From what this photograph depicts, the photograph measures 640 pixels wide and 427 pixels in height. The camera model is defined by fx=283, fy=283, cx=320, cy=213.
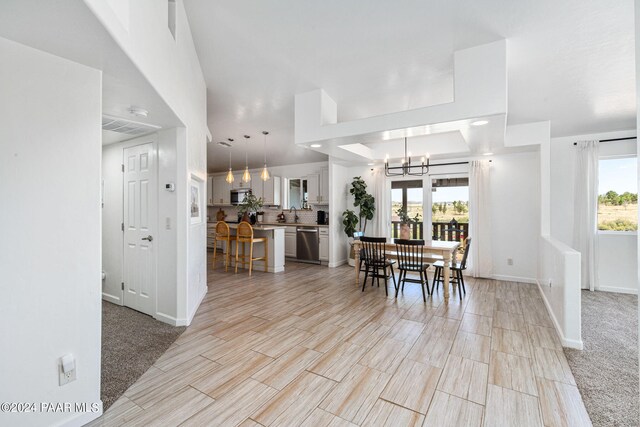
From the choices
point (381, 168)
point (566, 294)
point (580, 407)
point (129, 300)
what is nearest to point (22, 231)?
point (129, 300)

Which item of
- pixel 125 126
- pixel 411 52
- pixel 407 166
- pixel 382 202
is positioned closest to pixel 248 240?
pixel 382 202

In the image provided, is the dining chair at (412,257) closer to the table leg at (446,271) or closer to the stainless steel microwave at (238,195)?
the table leg at (446,271)

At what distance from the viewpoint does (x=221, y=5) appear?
232cm

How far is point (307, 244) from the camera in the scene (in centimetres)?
702

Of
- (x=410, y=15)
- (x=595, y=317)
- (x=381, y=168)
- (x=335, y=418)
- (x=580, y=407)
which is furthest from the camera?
(x=381, y=168)

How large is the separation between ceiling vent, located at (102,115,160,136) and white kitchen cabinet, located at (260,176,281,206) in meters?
4.95

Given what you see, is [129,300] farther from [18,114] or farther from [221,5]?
[221,5]

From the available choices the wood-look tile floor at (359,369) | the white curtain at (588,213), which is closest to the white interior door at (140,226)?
the wood-look tile floor at (359,369)

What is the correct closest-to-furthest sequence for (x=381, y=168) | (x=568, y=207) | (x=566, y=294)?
1. (x=566, y=294)
2. (x=568, y=207)
3. (x=381, y=168)

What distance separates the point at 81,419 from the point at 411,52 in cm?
376

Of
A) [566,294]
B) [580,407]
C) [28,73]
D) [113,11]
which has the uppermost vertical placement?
[113,11]

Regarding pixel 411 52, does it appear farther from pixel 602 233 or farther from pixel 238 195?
pixel 238 195

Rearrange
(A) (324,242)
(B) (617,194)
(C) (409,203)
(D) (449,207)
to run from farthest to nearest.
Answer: (A) (324,242) < (C) (409,203) < (D) (449,207) < (B) (617,194)

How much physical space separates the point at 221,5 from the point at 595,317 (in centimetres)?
520
